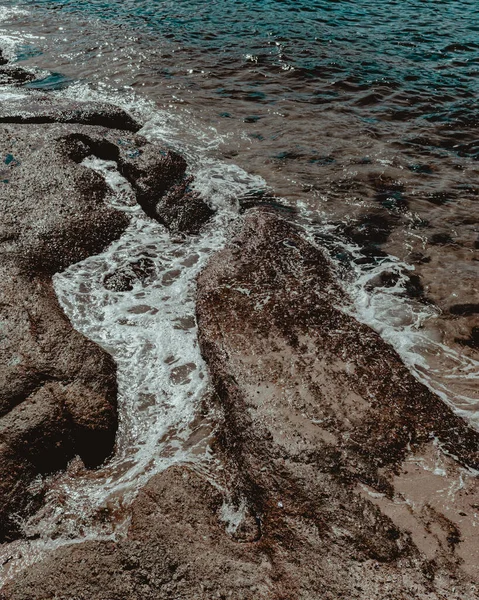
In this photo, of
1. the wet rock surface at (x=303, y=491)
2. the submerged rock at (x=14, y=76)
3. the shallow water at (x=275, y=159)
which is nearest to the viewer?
the wet rock surface at (x=303, y=491)

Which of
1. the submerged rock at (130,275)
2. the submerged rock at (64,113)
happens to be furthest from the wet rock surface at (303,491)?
the submerged rock at (64,113)

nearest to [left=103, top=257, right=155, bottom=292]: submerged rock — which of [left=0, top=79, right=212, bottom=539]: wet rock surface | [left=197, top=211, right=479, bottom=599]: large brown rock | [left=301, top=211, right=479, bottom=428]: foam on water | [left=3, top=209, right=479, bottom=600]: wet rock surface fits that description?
[left=0, top=79, right=212, bottom=539]: wet rock surface

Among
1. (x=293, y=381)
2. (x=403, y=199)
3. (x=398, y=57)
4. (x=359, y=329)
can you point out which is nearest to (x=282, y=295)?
(x=359, y=329)

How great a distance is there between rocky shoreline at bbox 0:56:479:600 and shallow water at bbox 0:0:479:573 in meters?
0.28

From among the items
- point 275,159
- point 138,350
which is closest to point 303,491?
point 138,350

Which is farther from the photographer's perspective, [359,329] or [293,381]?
[359,329]

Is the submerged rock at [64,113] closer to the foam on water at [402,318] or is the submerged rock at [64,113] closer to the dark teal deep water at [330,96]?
the dark teal deep water at [330,96]

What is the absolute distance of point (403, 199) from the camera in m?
6.64

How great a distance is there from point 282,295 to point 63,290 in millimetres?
2479

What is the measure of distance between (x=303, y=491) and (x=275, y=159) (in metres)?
5.98

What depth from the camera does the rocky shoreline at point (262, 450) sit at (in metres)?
2.63

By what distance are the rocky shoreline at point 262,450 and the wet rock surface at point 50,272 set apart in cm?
2

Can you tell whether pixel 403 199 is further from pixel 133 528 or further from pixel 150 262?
pixel 133 528

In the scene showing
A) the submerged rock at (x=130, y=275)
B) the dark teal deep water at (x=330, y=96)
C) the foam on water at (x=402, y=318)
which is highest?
the dark teal deep water at (x=330, y=96)
